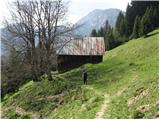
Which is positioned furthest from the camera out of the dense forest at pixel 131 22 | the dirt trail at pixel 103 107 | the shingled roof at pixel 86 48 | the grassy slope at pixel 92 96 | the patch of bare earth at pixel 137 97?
the dense forest at pixel 131 22

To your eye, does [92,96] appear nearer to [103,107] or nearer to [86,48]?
[103,107]

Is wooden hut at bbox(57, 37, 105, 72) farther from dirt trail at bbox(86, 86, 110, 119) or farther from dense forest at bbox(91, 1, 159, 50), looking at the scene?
dirt trail at bbox(86, 86, 110, 119)

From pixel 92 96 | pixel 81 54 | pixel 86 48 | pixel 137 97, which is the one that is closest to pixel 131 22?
pixel 86 48

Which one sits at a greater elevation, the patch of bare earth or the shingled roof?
the shingled roof

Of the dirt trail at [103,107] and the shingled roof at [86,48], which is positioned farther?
the shingled roof at [86,48]

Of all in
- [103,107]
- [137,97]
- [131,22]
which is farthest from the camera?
[131,22]

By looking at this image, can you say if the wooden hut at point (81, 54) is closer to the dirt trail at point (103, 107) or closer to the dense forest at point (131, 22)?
the dense forest at point (131, 22)

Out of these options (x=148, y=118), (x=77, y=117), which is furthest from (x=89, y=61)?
(x=148, y=118)

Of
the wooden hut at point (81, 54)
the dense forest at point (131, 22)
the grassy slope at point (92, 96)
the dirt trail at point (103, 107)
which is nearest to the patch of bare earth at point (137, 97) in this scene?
the grassy slope at point (92, 96)

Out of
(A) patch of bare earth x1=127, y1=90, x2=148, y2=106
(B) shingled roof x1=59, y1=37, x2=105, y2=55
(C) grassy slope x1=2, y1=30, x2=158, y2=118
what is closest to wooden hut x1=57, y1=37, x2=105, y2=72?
(B) shingled roof x1=59, y1=37, x2=105, y2=55

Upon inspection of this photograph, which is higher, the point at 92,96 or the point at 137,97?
the point at 137,97

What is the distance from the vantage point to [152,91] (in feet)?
81.9

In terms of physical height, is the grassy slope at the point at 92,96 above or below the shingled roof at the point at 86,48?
below

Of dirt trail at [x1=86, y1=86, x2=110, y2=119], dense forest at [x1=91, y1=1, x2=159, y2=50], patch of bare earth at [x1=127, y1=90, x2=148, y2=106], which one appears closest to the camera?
dirt trail at [x1=86, y1=86, x2=110, y2=119]
